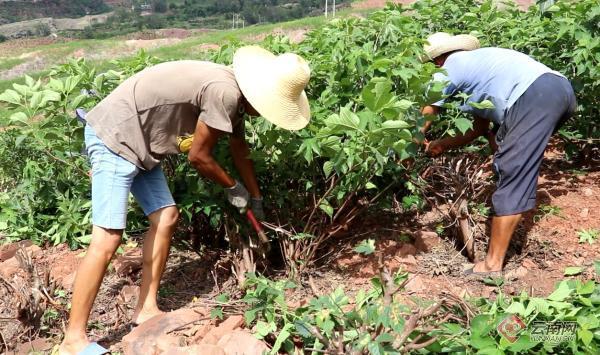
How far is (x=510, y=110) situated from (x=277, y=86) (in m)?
1.18

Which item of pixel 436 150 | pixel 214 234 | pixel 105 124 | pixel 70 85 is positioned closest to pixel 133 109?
pixel 105 124

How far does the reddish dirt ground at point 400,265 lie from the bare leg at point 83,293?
242 millimetres

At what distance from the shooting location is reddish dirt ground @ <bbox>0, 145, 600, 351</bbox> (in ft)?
9.84

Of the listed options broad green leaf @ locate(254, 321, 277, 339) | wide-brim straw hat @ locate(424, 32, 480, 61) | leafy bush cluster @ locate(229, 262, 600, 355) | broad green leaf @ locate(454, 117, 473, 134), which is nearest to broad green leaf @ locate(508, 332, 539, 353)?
leafy bush cluster @ locate(229, 262, 600, 355)

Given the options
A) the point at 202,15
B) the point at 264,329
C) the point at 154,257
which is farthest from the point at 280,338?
the point at 202,15

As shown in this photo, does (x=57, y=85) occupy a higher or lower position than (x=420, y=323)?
higher

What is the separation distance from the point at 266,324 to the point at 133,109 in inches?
41.2

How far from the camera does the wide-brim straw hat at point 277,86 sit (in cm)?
261

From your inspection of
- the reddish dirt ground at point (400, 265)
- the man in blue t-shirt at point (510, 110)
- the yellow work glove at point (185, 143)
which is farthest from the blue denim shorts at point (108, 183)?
the man in blue t-shirt at point (510, 110)

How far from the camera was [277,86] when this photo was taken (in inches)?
104

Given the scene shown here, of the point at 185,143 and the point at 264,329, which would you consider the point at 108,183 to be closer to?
the point at 185,143

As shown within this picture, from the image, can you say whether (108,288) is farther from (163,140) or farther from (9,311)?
(163,140)

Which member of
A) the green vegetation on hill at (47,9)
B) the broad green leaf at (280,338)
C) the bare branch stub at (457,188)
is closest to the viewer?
the broad green leaf at (280,338)

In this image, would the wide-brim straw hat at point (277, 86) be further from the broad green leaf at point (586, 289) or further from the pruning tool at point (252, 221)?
the broad green leaf at point (586, 289)
